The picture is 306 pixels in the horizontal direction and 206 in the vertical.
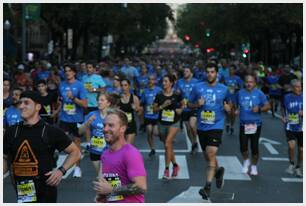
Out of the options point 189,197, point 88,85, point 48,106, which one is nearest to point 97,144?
point 189,197

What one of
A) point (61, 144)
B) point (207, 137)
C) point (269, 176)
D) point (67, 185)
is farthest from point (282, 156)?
point (61, 144)

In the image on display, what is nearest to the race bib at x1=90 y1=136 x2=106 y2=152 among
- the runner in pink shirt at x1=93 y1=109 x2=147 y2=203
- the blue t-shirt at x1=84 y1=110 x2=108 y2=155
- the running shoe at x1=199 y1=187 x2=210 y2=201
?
the blue t-shirt at x1=84 y1=110 x2=108 y2=155

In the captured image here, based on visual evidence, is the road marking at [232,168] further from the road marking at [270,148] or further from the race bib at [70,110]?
the race bib at [70,110]

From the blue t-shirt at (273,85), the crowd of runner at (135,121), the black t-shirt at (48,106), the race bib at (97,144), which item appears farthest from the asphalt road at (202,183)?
the blue t-shirt at (273,85)

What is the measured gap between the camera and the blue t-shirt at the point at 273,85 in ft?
70.5

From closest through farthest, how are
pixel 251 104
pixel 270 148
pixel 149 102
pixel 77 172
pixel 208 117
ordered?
pixel 208 117 < pixel 77 172 < pixel 251 104 < pixel 149 102 < pixel 270 148

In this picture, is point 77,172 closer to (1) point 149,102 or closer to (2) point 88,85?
(1) point 149,102

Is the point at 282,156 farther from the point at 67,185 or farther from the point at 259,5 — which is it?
the point at 259,5

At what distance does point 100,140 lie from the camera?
858 cm

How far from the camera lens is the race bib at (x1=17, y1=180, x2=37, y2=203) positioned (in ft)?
18.6

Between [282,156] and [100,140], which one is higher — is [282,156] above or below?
below

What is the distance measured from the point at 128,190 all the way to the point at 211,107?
465 centimetres

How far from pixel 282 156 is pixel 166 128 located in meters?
3.20

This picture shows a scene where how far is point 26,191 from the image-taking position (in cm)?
570
